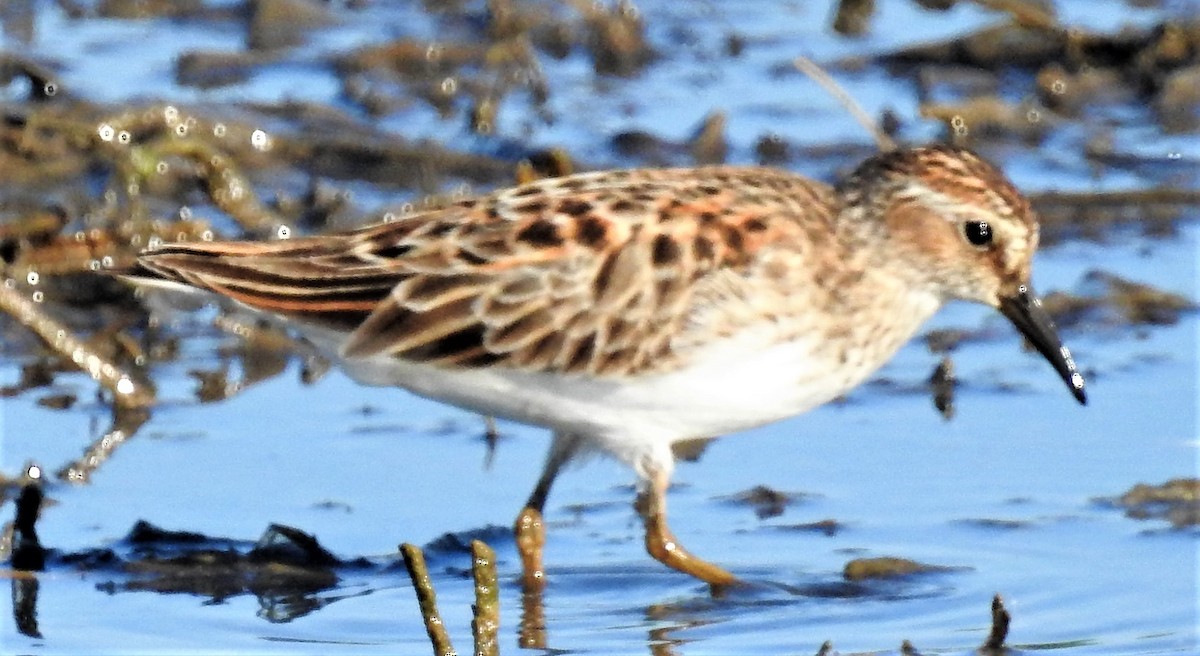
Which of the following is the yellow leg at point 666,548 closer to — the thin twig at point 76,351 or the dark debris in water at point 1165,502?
the dark debris in water at point 1165,502

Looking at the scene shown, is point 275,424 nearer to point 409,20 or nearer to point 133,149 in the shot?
point 133,149

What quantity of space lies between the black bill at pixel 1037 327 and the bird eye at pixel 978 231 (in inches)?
9.8

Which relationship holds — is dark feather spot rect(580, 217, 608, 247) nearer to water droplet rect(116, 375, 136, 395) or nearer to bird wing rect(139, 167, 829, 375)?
bird wing rect(139, 167, 829, 375)

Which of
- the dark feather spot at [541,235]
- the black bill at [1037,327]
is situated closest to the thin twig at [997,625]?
the black bill at [1037,327]

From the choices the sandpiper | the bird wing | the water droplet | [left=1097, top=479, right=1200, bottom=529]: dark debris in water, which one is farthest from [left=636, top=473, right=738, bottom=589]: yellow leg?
the water droplet

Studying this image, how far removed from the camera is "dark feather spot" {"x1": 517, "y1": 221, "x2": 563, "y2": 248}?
8000 mm

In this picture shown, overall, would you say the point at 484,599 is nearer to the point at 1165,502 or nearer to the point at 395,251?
the point at 395,251

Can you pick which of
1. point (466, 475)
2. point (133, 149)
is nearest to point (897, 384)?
point (466, 475)

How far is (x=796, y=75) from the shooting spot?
46.8 feet

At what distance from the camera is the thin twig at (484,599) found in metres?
6.57

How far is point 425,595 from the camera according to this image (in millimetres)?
6570

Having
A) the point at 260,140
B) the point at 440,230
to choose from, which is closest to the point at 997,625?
the point at 440,230

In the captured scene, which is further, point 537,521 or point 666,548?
point 537,521

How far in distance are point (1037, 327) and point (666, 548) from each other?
1503 mm
